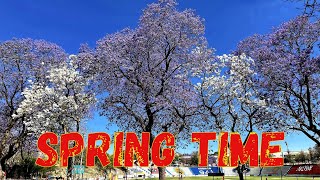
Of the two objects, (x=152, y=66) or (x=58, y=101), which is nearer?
(x=152, y=66)

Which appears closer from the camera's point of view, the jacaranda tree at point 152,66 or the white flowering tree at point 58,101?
the jacaranda tree at point 152,66

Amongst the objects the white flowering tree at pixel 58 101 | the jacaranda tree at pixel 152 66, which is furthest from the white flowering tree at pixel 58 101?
the jacaranda tree at pixel 152 66

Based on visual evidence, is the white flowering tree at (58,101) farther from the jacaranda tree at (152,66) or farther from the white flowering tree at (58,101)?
the jacaranda tree at (152,66)

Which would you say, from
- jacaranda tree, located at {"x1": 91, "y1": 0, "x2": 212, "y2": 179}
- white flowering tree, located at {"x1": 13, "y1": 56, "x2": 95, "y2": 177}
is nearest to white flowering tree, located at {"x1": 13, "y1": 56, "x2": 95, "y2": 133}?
white flowering tree, located at {"x1": 13, "y1": 56, "x2": 95, "y2": 177}

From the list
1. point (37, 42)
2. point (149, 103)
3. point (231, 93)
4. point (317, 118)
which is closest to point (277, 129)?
point (317, 118)

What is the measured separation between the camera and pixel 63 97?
29250 mm

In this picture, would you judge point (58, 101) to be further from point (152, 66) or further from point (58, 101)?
point (152, 66)

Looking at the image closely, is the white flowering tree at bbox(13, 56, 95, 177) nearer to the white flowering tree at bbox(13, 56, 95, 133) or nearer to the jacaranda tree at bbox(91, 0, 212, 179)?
the white flowering tree at bbox(13, 56, 95, 133)

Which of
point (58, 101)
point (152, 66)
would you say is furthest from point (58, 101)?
point (152, 66)

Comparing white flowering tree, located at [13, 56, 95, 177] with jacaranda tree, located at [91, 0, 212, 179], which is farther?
Answer: white flowering tree, located at [13, 56, 95, 177]

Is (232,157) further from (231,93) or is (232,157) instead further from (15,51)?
(15,51)

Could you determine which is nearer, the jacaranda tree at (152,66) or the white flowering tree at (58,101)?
the jacaranda tree at (152,66)

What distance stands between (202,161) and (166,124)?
12.5 ft

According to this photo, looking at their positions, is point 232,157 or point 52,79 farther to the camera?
point 52,79
